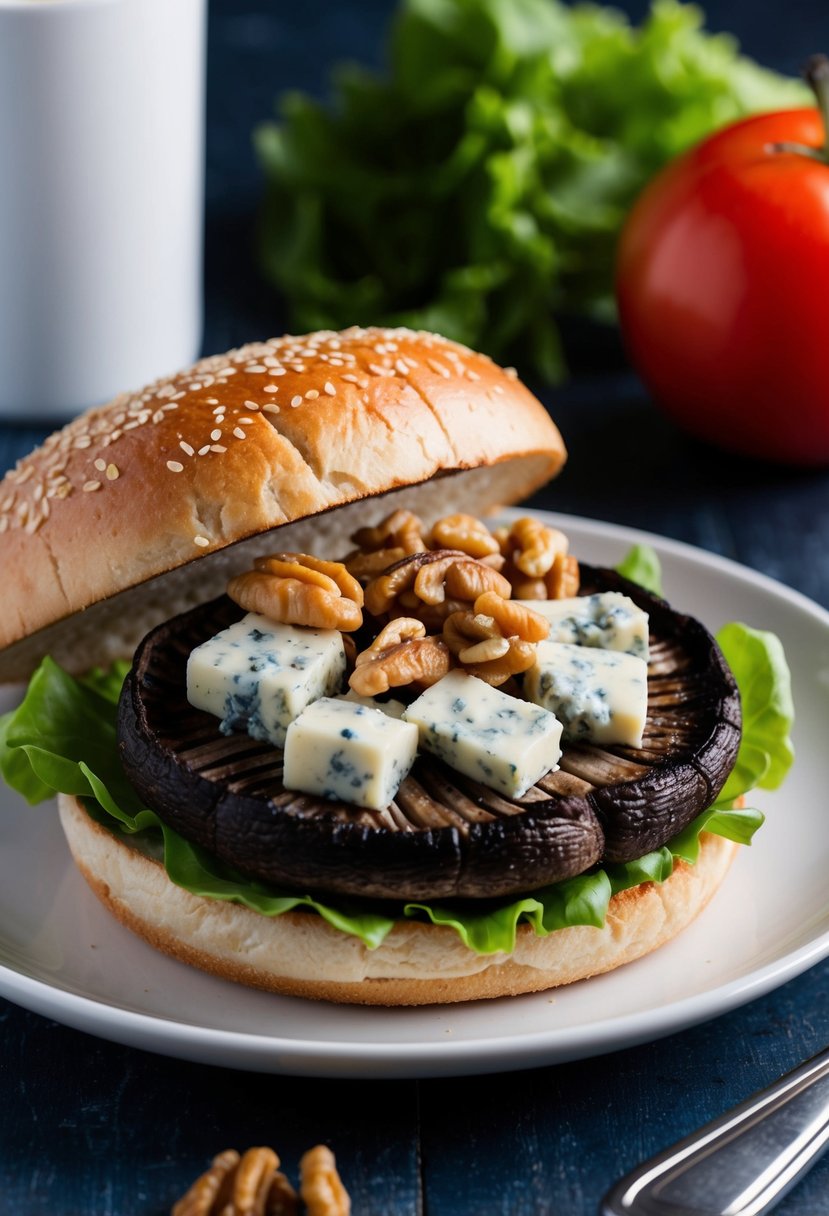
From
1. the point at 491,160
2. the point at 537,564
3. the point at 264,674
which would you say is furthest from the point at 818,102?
the point at 264,674

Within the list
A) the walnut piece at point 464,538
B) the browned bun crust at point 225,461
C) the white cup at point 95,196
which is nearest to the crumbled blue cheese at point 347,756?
the browned bun crust at point 225,461

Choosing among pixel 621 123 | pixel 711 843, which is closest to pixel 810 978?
pixel 711 843

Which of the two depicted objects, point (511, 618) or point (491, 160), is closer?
point (511, 618)

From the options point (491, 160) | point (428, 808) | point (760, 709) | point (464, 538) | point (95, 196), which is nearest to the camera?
point (428, 808)

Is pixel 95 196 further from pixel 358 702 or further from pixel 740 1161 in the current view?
pixel 740 1161

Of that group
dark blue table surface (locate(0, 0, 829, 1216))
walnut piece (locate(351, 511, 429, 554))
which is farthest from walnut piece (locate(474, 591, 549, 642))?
dark blue table surface (locate(0, 0, 829, 1216))

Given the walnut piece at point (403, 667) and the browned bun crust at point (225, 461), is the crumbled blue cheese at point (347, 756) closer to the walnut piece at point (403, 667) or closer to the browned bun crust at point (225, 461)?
the walnut piece at point (403, 667)
